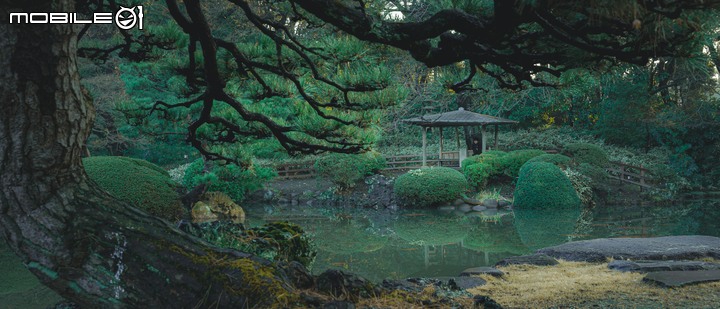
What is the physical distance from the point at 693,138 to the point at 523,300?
15.5 metres

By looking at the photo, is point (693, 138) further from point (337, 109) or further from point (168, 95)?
point (168, 95)

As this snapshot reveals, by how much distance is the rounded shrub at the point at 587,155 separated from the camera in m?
16.5

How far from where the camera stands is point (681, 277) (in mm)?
4602

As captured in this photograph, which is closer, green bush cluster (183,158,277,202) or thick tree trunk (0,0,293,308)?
thick tree trunk (0,0,293,308)

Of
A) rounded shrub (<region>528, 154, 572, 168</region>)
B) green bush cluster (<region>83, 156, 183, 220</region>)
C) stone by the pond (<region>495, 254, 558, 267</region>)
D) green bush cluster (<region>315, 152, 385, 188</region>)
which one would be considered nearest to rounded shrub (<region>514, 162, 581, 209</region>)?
rounded shrub (<region>528, 154, 572, 168</region>)

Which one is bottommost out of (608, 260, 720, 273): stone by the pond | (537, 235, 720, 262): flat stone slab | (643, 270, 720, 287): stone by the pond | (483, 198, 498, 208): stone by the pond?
(483, 198, 498, 208): stone by the pond

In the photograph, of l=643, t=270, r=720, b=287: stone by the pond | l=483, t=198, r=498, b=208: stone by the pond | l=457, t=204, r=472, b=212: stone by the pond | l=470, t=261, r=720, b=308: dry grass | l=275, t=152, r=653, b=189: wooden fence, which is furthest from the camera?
l=275, t=152, r=653, b=189: wooden fence

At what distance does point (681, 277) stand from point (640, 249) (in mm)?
2118

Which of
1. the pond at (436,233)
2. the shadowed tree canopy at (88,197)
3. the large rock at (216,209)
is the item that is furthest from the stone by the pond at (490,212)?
the shadowed tree canopy at (88,197)

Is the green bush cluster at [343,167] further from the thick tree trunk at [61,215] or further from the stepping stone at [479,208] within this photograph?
the thick tree trunk at [61,215]

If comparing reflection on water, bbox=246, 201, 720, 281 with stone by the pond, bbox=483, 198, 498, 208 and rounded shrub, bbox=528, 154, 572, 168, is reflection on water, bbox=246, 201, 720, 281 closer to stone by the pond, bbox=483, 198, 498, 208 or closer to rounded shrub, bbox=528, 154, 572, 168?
stone by the pond, bbox=483, 198, 498, 208

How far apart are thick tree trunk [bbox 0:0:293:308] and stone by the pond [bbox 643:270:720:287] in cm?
335

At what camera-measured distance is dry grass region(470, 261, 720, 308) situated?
13.1 feet

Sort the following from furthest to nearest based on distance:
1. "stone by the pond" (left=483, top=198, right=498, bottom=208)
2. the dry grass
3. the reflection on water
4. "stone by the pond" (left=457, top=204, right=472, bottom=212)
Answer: "stone by the pond" (left=483, top=198, right=498, bottom=208) → "stone by the pond" (left=457, top=204, right=472, bottom=212) → the reflection on water → the dry grass
